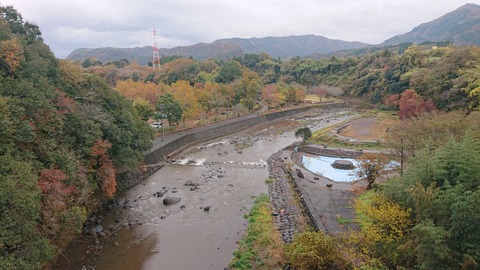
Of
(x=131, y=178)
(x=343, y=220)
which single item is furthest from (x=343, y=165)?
(x=131, y=178)

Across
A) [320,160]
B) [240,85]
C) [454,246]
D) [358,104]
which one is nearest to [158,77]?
[240,85]

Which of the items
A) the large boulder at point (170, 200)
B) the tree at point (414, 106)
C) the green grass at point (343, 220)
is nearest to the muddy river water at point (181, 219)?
the large boulder at point (170, 200)

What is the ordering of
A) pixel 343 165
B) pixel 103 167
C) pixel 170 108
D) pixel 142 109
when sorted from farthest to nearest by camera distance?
pixel 170 108, pixel 142 109, pixel 343 165, pixel 103 167

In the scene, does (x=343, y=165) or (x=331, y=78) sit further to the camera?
(x=331, y=78)

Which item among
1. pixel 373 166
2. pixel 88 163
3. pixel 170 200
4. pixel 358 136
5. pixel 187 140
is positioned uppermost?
pixel 88 163

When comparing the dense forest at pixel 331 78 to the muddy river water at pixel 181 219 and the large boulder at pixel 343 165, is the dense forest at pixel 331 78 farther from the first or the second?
the muddy river water at pixel 181 219

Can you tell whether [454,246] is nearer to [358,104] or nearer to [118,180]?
[118,180]

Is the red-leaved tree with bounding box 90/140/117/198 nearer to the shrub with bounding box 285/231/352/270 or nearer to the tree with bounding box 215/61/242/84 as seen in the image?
the shrub with bounding box 285/231/352/270

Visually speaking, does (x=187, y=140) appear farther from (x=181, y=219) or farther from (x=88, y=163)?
(x=88, y=163)
